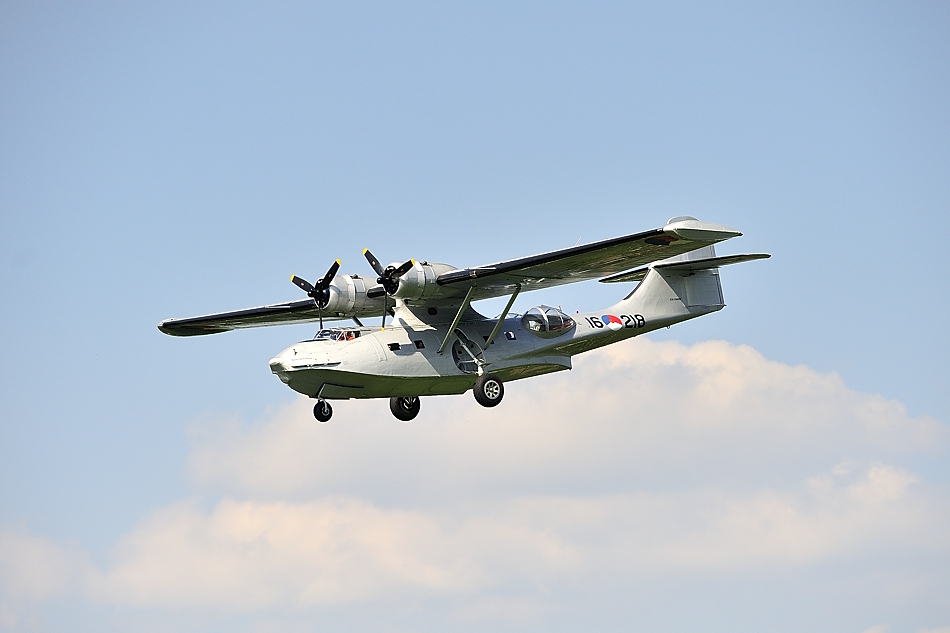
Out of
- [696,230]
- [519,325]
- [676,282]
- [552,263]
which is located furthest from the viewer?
[676,282]

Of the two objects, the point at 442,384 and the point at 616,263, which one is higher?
the point at 616,263

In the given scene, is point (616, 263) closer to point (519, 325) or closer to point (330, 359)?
point (519, 325)

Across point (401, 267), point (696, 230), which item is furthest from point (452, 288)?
point (696, 230)

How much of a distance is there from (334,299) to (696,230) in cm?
838

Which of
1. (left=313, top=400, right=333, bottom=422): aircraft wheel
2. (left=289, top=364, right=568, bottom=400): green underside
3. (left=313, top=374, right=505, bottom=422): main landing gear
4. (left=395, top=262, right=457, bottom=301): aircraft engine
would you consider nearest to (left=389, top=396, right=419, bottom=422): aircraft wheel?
(left=313, top=374, right=505, bottom=422): main landing gear

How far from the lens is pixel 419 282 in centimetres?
2828

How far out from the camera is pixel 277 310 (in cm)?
3141

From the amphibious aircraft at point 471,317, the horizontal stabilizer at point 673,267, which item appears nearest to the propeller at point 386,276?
the amphibious aircraft at point 471,317

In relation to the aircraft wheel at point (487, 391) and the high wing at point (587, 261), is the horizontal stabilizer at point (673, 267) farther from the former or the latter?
the aircraft wheel at point (487, 391)

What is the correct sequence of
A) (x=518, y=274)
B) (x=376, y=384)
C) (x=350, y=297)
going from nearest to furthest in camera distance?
(x=376, y=384) → (x=518, y=274) → (x=350, y=297)

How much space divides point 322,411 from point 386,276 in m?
3.26

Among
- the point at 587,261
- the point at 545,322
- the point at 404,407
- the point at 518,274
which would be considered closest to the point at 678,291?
the point at 545,322

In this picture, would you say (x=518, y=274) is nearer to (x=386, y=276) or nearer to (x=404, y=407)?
(x=386, y=276)

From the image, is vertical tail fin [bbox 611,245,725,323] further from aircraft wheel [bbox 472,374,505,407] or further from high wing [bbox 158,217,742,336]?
aircraft wheel [bbox 472,374,505,407]
